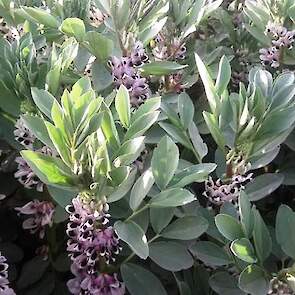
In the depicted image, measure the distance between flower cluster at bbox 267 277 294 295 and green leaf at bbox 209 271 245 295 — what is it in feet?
0.29

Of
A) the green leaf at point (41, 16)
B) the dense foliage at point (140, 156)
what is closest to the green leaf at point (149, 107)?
the dense foliage at point (140, 156)

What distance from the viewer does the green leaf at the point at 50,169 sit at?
942mm

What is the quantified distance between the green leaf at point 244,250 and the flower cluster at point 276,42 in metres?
0.53

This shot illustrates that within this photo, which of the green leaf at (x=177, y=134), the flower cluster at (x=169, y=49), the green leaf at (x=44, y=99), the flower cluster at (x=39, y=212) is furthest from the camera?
the flower cluster at (x=169, y=49)

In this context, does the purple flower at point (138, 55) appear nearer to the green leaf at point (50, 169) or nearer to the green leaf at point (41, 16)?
the green leaf at point (41, 16)

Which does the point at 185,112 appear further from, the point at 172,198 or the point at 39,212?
the point at 39,212

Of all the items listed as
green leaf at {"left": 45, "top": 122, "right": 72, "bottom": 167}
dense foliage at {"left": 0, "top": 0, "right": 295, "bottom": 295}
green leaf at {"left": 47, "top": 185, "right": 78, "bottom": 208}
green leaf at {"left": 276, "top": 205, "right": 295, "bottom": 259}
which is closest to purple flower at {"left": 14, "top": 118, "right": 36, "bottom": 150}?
dense foliage at {"left": 0, "top": 0, "right": 295, "bottom": 295}

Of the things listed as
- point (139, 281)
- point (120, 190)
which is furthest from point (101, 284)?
point (120, 190)

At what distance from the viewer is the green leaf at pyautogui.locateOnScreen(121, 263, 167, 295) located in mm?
1115

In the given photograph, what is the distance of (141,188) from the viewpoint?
99 centimetres

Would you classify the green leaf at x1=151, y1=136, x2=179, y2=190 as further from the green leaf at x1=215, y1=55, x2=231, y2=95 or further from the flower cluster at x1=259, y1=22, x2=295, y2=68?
the flower cluster at x1=259, y1=22, x2=295, y2=68

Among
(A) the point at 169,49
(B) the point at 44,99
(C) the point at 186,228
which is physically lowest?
(C) the point at 186,228

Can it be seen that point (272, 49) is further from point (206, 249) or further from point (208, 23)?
point (206, 249)

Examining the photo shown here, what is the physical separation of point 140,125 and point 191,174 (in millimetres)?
112
